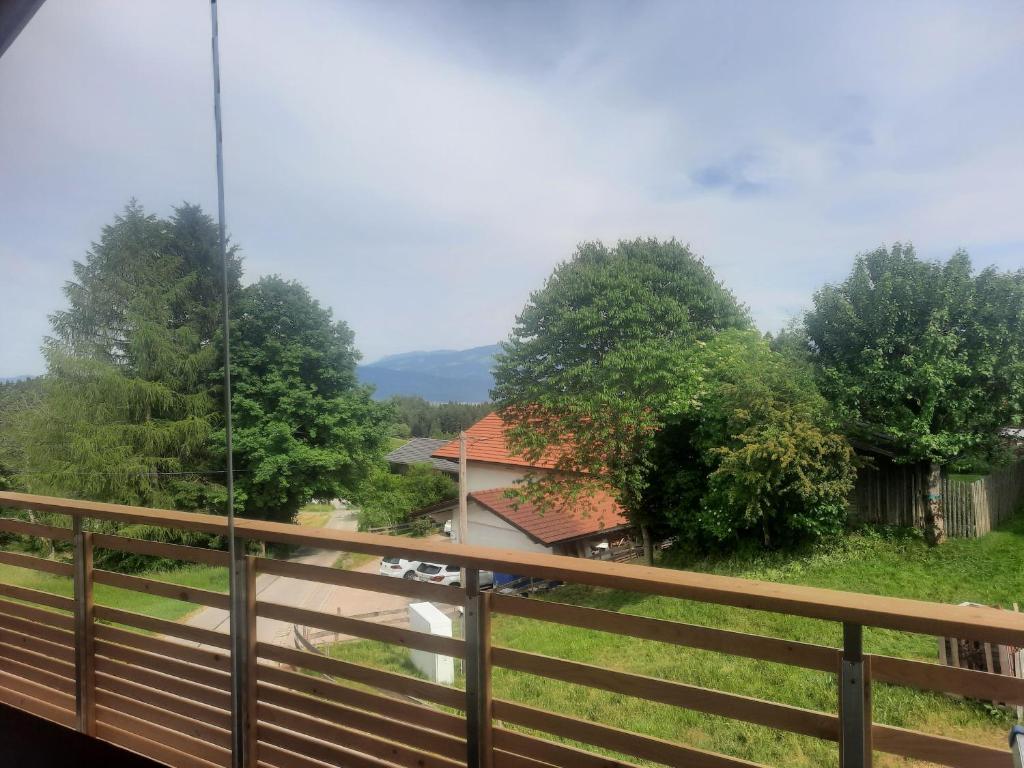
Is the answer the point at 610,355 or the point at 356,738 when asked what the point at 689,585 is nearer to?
the point at 356,738

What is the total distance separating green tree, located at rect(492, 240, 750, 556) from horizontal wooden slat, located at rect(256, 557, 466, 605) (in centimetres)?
222

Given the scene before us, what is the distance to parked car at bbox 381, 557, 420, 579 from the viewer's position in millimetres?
993

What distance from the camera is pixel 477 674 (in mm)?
878

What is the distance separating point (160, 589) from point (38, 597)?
1.48 ft

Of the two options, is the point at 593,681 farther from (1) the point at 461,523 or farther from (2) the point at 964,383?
(2) the point at 964,383

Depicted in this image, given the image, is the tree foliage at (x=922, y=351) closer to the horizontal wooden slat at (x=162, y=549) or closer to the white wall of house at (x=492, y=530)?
the white wall of house at (x=492, y=530)

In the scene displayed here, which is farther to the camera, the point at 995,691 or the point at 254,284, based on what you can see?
the point at 254,284

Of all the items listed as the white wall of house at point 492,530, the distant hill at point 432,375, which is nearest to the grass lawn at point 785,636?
the white wall of house at point 492,530

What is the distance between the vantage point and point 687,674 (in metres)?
1.81

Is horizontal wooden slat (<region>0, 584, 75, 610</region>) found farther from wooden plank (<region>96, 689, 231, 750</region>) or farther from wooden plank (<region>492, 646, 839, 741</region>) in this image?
wooden plank (<region>492, 646, 839, 741</region>)

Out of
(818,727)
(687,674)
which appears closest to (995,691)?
(818,727)

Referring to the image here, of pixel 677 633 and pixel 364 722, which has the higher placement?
pixel 677 633

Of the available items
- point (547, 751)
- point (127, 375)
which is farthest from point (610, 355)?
point (547, 751)

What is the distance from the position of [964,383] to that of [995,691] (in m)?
2.17
